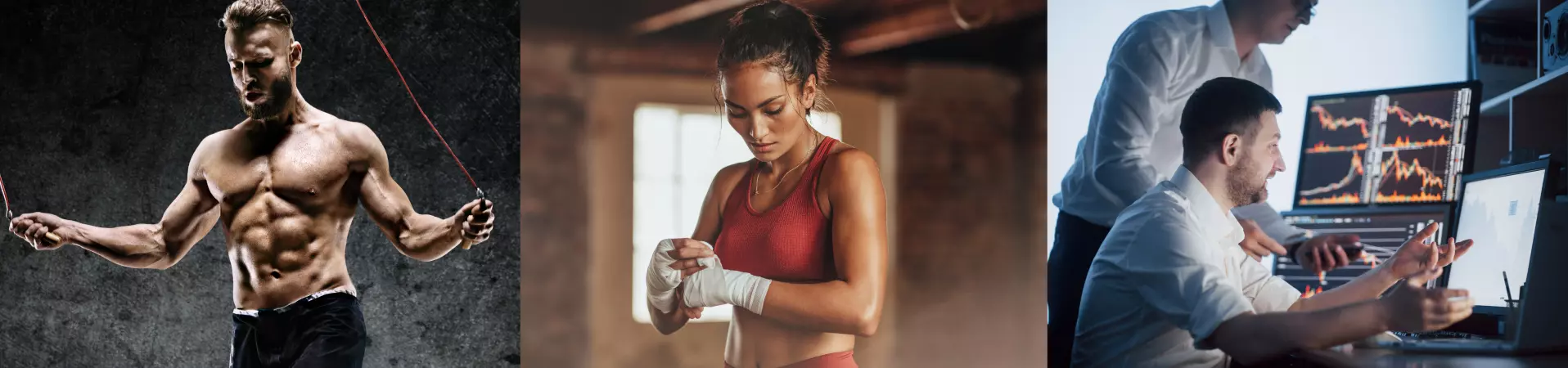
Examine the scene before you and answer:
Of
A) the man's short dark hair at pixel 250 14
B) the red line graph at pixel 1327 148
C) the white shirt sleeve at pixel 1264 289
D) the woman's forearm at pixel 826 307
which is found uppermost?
the man's short dark hair at pixel 250 14

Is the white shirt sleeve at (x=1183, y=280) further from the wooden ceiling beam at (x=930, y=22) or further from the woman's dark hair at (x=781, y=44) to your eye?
the woman's dark hair at (x=781, y=44)

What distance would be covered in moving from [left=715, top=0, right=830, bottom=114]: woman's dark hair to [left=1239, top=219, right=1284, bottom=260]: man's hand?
1.25 meters

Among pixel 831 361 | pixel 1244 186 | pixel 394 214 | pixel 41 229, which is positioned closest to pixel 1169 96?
pixel 1244 186

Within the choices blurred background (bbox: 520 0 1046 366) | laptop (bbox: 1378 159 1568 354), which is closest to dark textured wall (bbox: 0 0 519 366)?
blurred background (bbox: 520 0 1046 366)

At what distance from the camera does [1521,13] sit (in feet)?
9.64

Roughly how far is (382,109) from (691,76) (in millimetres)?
900

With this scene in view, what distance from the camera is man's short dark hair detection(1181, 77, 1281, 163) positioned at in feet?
9.74

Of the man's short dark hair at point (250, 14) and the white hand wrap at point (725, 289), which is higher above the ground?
the man's short dark hair at point (250, 14)

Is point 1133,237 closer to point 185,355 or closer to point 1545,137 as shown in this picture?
point 1545,137

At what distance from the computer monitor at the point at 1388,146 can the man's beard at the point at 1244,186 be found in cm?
11

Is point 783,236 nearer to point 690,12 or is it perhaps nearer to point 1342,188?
point 690,12

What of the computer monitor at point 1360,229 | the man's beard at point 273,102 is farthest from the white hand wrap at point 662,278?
the computer monitor at point 1360,229

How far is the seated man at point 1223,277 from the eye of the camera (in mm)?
2898

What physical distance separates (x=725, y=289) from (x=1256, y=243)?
153 centimetres
